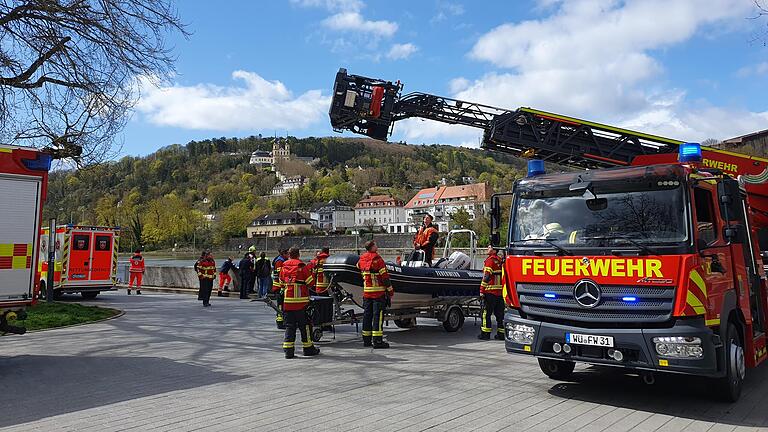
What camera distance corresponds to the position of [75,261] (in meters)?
19.8

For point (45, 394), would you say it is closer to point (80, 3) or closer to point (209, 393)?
point (209, 393)

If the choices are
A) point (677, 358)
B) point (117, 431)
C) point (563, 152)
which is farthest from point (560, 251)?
point (563, 152)

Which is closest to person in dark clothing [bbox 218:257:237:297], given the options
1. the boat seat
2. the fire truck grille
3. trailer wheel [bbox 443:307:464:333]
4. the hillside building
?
the boat seat

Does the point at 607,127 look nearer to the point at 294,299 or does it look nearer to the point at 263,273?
the point at 294,299

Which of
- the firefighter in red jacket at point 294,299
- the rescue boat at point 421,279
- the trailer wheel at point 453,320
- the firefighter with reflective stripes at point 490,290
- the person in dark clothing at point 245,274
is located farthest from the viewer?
the person in dark clothing at point 245,274

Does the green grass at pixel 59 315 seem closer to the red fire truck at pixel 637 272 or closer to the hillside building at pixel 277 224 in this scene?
the red fire truck at pixel 637 272

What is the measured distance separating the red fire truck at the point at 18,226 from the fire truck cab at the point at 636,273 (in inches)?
267

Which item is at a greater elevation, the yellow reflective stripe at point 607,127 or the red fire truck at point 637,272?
the yellow reflective stripe at point 607,127

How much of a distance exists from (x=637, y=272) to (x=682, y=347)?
783 mm

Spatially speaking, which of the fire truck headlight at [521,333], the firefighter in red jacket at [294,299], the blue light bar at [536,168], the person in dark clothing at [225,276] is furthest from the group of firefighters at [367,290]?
the person in dark clothing at [225,276]

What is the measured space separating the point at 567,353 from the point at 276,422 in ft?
9.89

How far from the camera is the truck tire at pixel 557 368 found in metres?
6.88

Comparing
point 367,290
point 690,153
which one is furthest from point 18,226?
point 690,153

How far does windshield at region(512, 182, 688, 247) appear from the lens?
224 inches
